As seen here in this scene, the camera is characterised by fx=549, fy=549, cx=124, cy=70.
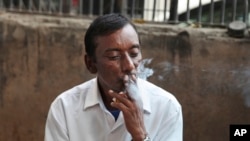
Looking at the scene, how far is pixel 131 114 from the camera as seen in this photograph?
8.09ft

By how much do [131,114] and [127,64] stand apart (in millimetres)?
233

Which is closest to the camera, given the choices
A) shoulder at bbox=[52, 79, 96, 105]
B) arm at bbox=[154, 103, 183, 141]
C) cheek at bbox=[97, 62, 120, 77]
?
cheek at bbox=[97, 62, 120, 77]

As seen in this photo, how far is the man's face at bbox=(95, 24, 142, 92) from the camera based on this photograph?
100 inches

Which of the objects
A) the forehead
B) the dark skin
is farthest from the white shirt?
the forehead

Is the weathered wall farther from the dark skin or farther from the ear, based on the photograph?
the dark skin

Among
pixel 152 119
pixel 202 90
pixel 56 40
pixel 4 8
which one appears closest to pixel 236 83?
pixel 202 90

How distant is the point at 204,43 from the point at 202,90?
0.37 m

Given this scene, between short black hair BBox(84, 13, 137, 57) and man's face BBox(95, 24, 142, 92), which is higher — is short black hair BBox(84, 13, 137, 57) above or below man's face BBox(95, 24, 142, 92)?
above

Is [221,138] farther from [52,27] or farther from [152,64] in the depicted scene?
[52,27]

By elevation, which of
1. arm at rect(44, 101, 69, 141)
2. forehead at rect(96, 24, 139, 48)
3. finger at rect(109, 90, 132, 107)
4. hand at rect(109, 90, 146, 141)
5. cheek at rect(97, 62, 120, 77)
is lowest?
arm at rect(44, 101, 69, 141)

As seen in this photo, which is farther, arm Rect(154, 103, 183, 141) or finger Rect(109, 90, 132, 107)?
arm Rect(154, 103, 183, 141)

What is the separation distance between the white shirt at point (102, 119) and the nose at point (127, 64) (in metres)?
0.18

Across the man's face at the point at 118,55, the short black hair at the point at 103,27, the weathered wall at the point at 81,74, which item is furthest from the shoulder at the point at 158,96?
the weathered wall at the point at 81,74

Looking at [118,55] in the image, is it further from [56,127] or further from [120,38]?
[56,127]
